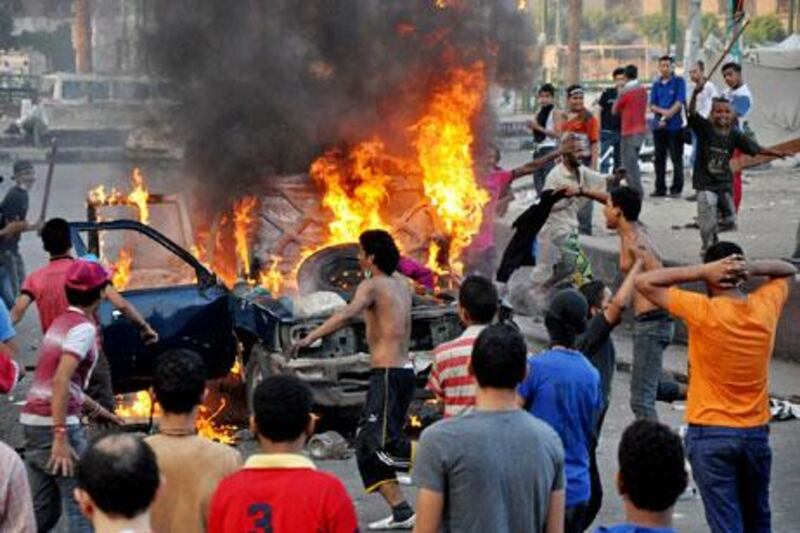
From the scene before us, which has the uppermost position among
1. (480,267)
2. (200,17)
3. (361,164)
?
(200,17)

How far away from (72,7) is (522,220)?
47694 mm

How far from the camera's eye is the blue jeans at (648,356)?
10.0 meters

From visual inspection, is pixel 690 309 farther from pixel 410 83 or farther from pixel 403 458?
pixel 410 83

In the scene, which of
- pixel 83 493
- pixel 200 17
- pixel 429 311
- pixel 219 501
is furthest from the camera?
pixel 200 17

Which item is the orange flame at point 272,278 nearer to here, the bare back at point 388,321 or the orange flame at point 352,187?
the orange flame at point 352,187

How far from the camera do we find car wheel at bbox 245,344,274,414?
1232 centimetres

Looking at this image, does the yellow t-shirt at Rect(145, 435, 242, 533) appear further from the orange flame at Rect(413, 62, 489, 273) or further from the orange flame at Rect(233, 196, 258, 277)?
the orange flame at Rect(413, 62, 489, 273)

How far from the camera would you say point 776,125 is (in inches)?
1058

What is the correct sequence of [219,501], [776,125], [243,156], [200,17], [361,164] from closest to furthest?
1. [219,501]
2. [361,164]
3. [243,156]
4. [200,17]
5. [776,125]

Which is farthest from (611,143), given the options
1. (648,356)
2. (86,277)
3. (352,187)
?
(86,277)

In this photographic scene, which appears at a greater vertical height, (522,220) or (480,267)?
(522,220)

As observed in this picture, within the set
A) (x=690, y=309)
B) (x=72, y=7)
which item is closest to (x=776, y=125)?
(x=690, y=309)

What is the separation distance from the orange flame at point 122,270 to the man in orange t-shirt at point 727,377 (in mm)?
6790

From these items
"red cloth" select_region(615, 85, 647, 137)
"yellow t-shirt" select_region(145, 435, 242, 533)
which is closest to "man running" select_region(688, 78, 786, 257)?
"red cloth" select_region(615, 85, 647, 137)
